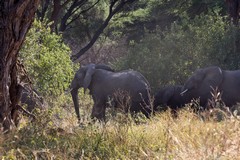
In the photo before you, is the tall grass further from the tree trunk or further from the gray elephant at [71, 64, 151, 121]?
the gray elephant at [71, 64, 151, 121]

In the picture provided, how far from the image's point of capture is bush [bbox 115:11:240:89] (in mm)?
15523

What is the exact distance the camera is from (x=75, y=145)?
589cm

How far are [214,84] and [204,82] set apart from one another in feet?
0.80

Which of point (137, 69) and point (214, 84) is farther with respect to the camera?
point (137, 69)

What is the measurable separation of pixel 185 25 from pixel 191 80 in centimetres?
509

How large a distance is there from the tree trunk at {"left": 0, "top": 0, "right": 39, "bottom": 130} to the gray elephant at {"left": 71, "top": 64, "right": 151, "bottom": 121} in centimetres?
581

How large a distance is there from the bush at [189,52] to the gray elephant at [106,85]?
7.84 feet

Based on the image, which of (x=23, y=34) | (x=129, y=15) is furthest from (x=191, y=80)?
(x=129, y=15)

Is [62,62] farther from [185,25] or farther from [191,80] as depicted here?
[185,25]

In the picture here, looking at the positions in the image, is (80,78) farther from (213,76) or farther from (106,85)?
(213,76)

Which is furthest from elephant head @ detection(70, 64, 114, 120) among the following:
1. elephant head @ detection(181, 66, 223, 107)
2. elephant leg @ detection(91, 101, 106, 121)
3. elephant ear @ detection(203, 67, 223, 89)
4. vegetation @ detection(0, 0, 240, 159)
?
elephant ear @ detection(203, 67, 223, 89)

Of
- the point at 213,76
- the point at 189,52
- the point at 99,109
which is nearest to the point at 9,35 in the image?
the point at 99,109

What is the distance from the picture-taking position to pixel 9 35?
21.6 feet

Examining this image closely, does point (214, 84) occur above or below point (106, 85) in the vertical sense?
below
